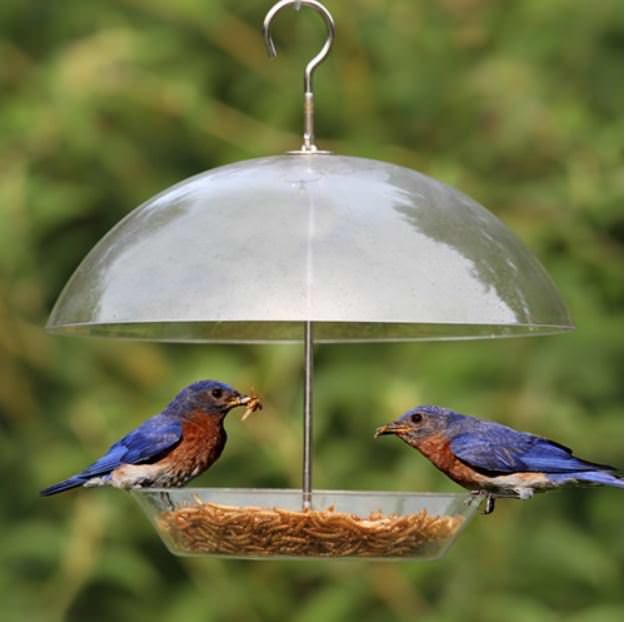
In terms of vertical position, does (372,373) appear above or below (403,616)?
above

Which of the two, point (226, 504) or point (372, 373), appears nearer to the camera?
point (226, 504)

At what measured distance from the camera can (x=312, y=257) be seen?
3299mm

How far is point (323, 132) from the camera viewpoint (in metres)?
7.82

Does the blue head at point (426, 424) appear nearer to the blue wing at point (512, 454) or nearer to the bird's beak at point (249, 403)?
the blue wing at point (512, 454)

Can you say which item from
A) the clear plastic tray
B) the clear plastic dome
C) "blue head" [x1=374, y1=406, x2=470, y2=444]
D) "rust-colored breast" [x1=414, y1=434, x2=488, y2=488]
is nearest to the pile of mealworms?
the clear plastic tray

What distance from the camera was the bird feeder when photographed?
129 inches

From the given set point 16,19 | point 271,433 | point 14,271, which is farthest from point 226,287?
point 16,19

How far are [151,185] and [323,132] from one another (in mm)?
808

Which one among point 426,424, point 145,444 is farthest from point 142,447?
point 426,424

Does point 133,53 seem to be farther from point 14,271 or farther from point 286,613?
point 286,613

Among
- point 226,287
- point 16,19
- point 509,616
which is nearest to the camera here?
point 226,287

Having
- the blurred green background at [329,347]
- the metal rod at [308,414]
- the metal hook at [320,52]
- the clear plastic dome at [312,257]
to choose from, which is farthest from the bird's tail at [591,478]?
the blurred green background at [329,347]

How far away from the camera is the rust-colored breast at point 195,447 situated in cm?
403

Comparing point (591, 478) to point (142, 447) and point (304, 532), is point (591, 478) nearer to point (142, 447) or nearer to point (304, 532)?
point (304, 532)
